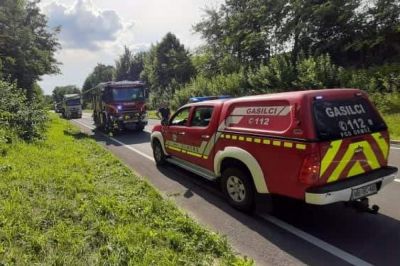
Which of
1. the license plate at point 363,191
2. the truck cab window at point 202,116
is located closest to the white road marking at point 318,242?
the license plate at point 363,191

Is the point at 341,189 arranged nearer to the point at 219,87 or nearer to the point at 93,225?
the point at 93,225

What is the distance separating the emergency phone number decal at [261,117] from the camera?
4.88m

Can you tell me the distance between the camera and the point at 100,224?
4863 millimetres

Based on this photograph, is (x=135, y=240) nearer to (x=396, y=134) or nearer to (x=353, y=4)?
(x=396, y=134)

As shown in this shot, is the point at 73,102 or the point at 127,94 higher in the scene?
the point at 127,94

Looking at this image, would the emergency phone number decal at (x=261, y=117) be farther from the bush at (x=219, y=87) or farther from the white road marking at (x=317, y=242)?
the bush at (x=219, y=87)

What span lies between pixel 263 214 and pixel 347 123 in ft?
6.27

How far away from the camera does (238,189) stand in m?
5.80

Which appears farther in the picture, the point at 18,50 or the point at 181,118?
the point at 18,50

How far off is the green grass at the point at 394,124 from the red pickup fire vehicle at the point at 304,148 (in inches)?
313

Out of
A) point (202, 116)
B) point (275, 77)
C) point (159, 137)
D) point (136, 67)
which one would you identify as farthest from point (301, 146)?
point (136, 67)

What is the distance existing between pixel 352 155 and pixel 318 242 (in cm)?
124

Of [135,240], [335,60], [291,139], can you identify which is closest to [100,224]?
[135,240]

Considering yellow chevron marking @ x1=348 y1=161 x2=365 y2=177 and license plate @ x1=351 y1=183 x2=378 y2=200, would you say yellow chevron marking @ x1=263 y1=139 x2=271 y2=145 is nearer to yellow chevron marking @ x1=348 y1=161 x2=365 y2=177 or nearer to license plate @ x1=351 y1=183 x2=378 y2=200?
yellow chevron marking @ x1=348 y1=161 x2=365 y2=177
